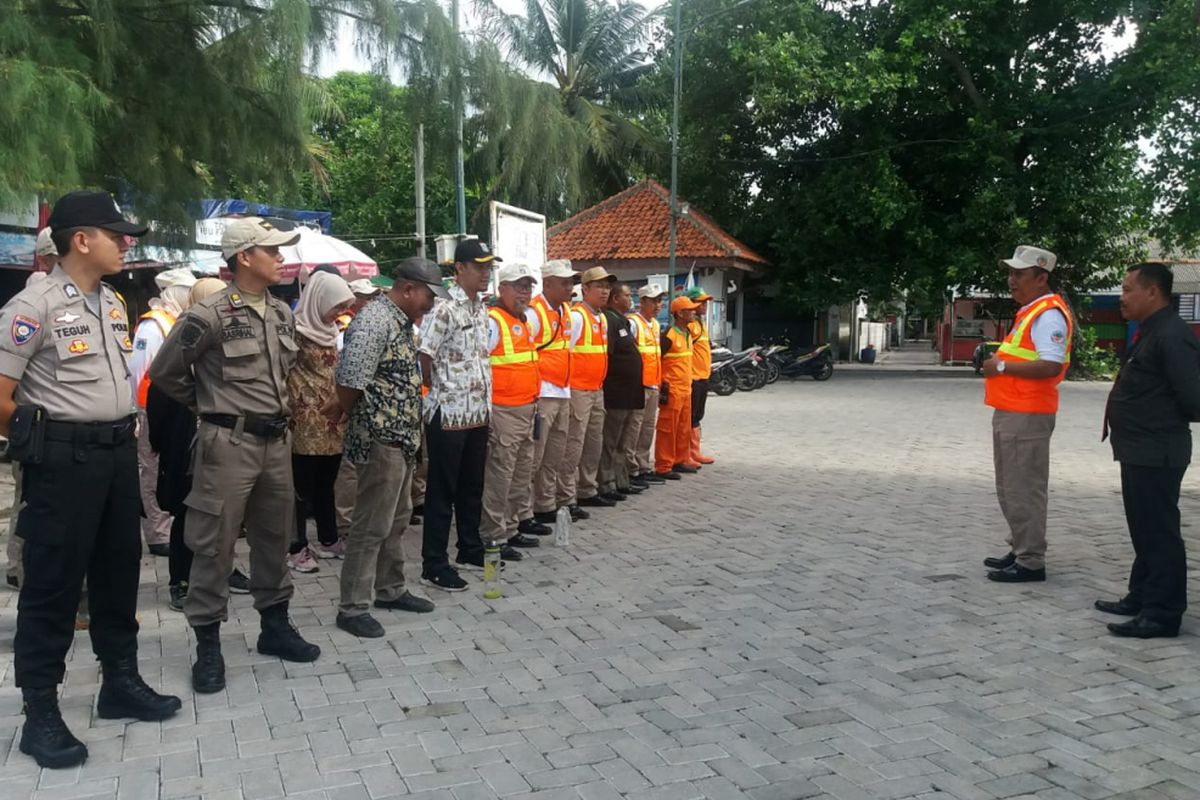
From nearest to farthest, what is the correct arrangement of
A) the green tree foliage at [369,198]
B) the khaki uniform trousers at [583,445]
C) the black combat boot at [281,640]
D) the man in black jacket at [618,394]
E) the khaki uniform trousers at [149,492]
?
the black combat boot at [281,640] → the khaki uniform trousers at [149,492] → the khaki uniform trousers at [583,445] → the man in black jacket at [618,394] → the green tree foliage at [369,198]

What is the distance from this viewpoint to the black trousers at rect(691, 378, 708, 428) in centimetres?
1027

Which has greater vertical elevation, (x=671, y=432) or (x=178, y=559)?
(x=671, y=432)

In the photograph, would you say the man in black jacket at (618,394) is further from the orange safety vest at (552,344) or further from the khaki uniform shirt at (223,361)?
the khaki uniform shirt at (223,361)

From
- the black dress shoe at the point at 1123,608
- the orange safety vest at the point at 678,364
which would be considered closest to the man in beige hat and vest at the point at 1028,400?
the black dress shoe at the point at 1123,608

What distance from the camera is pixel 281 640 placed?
4.50 meters

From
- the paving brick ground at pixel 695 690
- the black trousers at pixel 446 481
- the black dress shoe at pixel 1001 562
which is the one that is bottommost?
the paving brick ground at pixel 695 690

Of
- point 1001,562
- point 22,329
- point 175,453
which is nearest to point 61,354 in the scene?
point 22,329

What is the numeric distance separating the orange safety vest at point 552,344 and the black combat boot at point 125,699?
3.63 m

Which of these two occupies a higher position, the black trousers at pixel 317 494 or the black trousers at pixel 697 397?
the black trousers at pixel 697 397

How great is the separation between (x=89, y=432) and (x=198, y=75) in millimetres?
4286

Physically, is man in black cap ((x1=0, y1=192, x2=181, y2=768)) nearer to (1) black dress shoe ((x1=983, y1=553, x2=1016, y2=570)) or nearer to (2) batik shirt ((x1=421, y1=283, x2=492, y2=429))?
(2) batik shirt ((x1=421, y1=283, x2=492, y2=429))

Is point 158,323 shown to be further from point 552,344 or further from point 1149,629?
point 1149,629

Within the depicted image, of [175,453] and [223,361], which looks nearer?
[223,361]

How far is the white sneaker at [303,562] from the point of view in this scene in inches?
239
